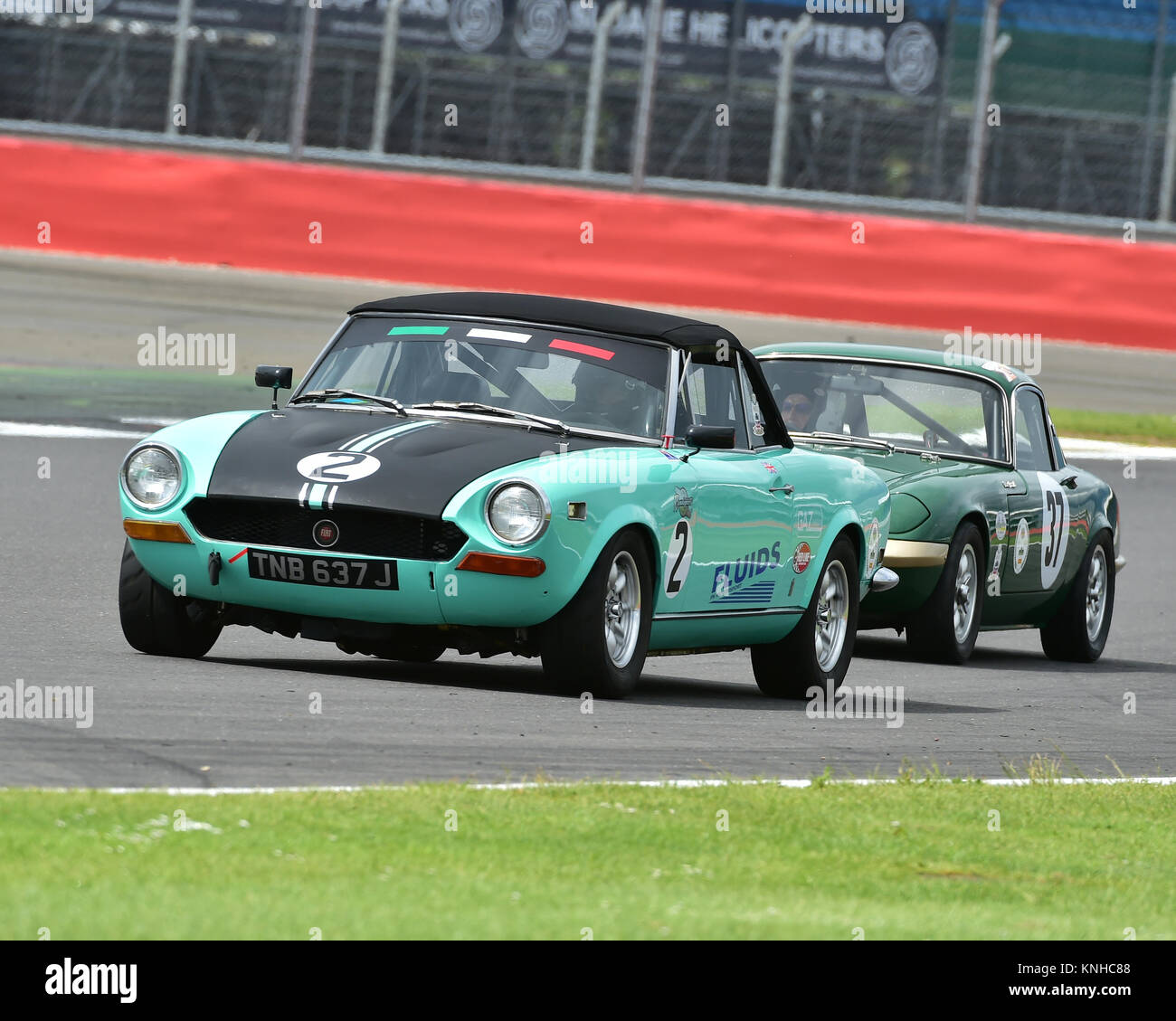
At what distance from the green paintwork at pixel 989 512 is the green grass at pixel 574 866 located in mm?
4698

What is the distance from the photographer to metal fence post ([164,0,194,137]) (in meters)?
23.8

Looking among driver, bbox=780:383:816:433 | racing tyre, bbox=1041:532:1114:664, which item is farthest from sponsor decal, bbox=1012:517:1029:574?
driver, bbox=780:383:816:433

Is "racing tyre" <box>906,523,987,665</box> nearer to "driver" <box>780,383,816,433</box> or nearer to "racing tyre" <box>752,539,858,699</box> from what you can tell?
"driver" <box>780,383,816,433</box>

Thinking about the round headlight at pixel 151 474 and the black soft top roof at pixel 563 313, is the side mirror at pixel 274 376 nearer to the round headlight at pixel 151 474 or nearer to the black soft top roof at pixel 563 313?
the black soft top roof at pixel 563 313

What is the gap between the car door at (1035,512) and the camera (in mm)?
12570

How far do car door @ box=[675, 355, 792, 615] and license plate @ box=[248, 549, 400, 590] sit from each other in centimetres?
135

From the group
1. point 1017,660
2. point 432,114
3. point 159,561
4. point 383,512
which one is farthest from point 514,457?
point 432,114

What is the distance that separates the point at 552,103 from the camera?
24891 millimetres

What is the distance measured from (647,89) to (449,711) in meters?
16.5

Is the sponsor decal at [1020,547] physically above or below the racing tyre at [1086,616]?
above

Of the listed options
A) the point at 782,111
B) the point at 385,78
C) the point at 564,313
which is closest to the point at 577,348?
the point at 564,313
